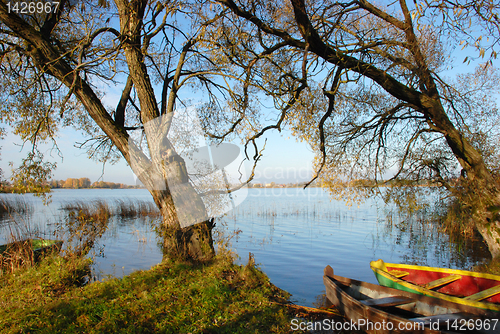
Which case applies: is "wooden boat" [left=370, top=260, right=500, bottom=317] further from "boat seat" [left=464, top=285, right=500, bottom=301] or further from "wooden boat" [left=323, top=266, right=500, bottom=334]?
"wooden boat" [left=323, top=266, right=500, bottom=334]

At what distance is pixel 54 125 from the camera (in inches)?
336

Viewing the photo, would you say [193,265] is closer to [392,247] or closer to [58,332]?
[58,332]

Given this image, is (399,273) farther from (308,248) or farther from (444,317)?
(308,248)

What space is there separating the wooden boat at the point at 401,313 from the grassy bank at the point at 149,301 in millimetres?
1137

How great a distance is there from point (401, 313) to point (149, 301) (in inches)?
171

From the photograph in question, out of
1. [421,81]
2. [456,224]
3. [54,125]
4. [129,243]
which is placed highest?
[421,81]

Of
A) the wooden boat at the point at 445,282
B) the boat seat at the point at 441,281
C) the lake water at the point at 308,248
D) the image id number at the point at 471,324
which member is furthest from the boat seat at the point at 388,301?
the lake water at the point at 308,248

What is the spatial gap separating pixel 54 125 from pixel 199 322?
7.47 metres

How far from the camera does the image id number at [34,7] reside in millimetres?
7136

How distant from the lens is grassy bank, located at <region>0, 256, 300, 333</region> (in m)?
4.07

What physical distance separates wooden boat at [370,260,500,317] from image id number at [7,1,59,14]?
1015 centimetres

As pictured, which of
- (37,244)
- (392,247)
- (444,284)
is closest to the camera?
(444,284)

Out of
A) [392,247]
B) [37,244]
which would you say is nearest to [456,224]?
[392,247]

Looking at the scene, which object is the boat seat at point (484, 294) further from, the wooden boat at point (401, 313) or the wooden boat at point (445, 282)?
the wooden boat at point (401, 313)
